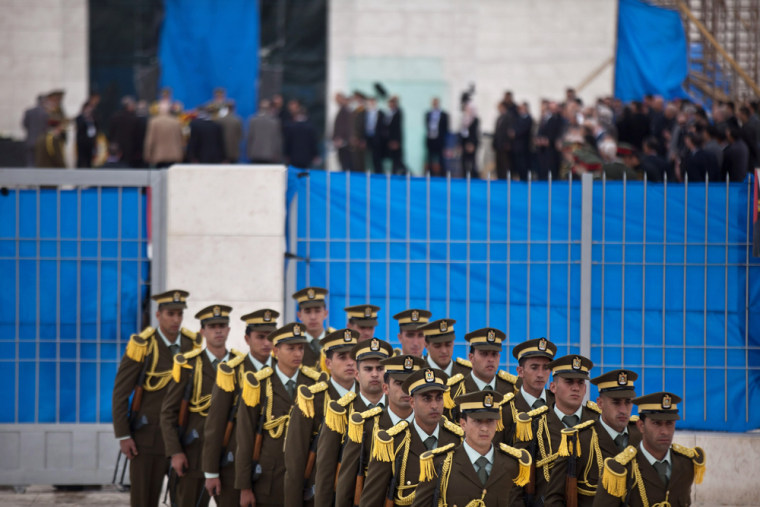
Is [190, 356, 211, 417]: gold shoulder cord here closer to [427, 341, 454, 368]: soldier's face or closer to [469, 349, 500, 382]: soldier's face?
[427, 341, 454, 368]: soldier's face

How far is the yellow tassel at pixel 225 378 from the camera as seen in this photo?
870cm

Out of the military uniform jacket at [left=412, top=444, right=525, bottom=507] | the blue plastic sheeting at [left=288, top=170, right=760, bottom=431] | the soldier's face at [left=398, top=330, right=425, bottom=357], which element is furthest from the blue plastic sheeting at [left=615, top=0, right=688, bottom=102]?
the military uniform jacket at [left=412, top=444, right=525, bottom=507]

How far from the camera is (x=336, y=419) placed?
293 inches

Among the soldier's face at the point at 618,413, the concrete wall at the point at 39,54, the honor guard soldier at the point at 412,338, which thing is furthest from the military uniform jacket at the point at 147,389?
the concrete wall at the point at 39,54

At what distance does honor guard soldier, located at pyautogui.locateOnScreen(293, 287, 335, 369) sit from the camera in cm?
949

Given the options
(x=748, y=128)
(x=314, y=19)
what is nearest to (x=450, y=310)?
(x=748, y=128)

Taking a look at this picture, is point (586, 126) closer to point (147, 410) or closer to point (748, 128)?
point (748, 128)

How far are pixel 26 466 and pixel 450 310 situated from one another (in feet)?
13.5

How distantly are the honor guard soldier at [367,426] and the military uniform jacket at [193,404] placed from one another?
2.40m

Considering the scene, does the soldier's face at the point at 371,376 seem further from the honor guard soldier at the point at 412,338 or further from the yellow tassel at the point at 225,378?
the yellow tassel at the point at 225,378

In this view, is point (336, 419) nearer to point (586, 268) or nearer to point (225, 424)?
point (225, 424)

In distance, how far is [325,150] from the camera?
25578 mm

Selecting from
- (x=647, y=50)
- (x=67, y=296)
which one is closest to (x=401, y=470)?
(x=67, y=296)

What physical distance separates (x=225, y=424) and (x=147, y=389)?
4.14 ft
